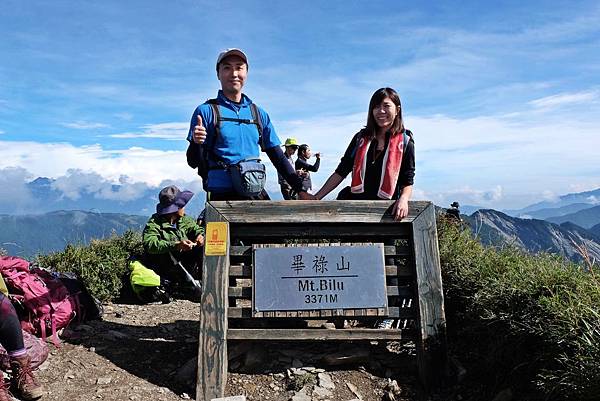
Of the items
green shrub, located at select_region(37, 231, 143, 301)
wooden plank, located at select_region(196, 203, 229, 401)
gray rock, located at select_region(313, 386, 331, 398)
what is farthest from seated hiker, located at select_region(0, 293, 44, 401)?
green shrub, located at select_region(37, 231, 143, 301)

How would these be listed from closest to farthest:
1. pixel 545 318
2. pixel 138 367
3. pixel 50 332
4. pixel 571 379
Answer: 1. pixel 571 379
2. pixel 545 318
3. pixel 138 367
4. pixel 50 332

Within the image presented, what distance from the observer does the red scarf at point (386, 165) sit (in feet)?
15.9

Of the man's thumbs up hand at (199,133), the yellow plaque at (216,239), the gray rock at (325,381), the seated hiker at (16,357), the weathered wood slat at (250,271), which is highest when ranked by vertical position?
the man's thumbs up hand at (199,133)

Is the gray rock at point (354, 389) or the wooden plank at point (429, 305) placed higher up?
the wooden plank at point (429, 305)

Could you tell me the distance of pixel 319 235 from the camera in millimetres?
4852

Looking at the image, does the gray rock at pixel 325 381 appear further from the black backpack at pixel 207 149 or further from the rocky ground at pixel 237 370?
the black backpack at pixel 207 149

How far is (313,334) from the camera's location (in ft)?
15.2

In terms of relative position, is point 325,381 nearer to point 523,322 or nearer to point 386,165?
point 523,322

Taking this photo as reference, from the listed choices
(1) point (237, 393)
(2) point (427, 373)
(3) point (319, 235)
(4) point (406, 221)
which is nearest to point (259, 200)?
(3) point (319, 235)

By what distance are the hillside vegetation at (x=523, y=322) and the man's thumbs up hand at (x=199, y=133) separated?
9.85 ft

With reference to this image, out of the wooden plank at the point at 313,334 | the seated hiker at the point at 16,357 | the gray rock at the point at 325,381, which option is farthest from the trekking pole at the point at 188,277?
the gray rock at the point at 325,381

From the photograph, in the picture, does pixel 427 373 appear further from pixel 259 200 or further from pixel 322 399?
pixel 259 200

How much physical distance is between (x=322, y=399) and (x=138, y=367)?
1.92 m

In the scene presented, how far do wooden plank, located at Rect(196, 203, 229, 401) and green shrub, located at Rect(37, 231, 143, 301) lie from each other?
3.04 metres
